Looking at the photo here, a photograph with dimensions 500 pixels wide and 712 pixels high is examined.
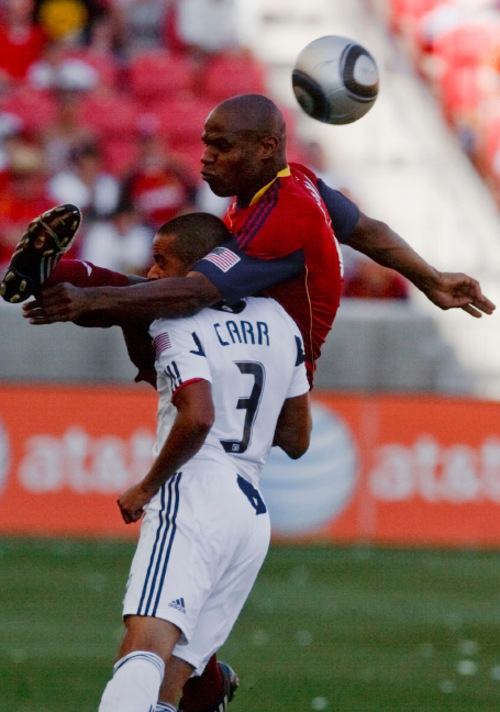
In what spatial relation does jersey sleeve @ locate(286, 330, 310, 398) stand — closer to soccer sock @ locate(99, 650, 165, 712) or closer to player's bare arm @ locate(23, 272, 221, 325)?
player's bare arm @ locate(23, 272, 221, 325)

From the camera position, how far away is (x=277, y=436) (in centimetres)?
490

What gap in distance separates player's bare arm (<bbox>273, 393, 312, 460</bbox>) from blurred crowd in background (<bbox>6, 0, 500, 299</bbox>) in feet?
22.2

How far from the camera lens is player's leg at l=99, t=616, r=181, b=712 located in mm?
4059

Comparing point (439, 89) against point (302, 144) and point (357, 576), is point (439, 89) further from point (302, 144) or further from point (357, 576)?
point (357, 576)

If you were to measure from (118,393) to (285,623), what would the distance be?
10.8ft

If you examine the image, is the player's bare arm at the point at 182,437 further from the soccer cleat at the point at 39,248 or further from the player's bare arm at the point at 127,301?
the soccer cleat at the point at 39,248

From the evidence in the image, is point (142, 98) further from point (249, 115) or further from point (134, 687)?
point (134, 687)

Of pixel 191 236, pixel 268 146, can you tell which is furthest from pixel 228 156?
pixel 191 236

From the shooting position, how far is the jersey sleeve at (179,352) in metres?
4.38

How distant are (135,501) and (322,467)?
6994 millimetres

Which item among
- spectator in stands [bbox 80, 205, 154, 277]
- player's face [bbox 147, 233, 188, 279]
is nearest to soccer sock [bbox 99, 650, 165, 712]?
player's face [bbox 147, 233, 188, 279]

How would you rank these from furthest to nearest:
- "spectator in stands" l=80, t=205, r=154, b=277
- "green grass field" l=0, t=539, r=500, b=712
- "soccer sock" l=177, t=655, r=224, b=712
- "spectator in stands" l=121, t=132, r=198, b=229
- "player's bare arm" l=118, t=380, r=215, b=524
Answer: "spectator in stands" l=121, t=132, r=198, b=229
"spectator in stands" l=80, t=205, r=154, b=277
"green grass field" l=0, t=539, r=500, b=712
"soccer sock" l=177, t=655, r=224, b=712
"player's bare arm" l=118, t=380, r=215, b=524

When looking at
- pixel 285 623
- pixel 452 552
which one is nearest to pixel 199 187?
pixel 452 552

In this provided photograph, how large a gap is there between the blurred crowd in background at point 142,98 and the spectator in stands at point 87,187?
0.01 meters
